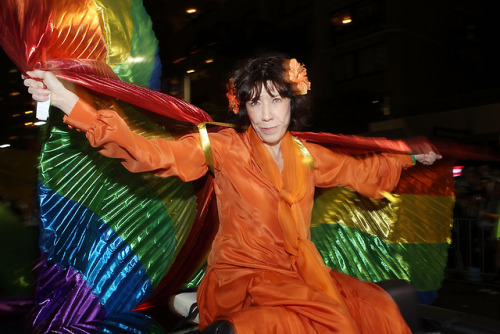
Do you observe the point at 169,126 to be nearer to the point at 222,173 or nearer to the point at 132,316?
the point at 222,173

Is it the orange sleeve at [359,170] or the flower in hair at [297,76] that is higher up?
the flower in hair at [297,76]

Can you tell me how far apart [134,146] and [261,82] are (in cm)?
60

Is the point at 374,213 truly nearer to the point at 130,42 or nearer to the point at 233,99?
the point at 233,99

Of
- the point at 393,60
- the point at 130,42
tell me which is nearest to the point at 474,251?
the point at 130,42

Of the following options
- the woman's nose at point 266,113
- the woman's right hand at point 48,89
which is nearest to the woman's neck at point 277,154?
the woman's nose at point 266,113

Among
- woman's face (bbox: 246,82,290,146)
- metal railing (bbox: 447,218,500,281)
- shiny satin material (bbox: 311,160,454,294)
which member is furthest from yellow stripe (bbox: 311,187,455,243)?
metal railing (bbox: 447,218,500,281)

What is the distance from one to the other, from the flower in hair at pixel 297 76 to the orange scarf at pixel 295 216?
27 cm

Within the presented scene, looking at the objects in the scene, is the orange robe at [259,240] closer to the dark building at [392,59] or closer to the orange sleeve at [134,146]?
the orange sleeve at [134,146]

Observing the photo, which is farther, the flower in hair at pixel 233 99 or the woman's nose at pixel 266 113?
the flower in hair at pixel 233 99

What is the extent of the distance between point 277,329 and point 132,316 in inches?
37.3

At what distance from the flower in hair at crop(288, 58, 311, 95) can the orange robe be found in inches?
8.5

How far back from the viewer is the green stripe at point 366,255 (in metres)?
2.57

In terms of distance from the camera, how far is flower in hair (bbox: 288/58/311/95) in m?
1.89

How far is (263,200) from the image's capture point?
5.88 ft
